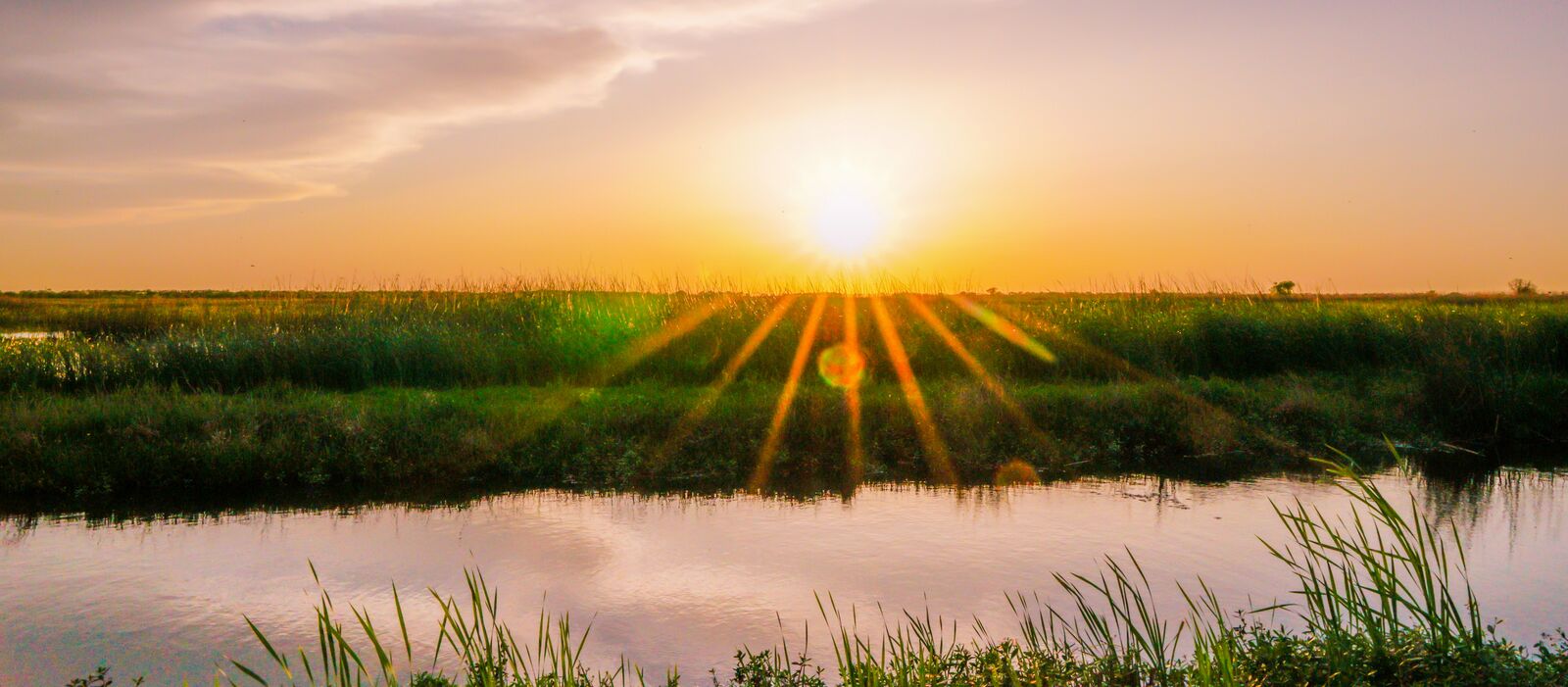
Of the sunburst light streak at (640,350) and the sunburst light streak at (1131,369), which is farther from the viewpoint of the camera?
the sunburst light streak at (640,350)

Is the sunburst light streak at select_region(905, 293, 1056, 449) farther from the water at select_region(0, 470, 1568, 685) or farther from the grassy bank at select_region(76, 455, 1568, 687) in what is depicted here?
the grassy bank at select_region(76, 455, 1568, 687)

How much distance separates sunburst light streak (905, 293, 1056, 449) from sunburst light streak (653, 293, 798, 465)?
2.36 meters

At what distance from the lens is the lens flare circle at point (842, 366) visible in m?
15.1

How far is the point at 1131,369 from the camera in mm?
15617

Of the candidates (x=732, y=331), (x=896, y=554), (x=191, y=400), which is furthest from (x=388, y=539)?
(x=732, y=331)

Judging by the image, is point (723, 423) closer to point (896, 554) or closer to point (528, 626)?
point (896, 554)

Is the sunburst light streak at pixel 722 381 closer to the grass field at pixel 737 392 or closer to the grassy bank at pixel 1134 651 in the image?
the grass field at pixel 737 392

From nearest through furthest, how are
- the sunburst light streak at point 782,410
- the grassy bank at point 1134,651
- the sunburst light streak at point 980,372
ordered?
the grassy bank at point 1134,651 < the sunburst light streak at point 782,410 < the sunburst light streak at point 980,372

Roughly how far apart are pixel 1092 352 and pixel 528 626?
12.0 meters

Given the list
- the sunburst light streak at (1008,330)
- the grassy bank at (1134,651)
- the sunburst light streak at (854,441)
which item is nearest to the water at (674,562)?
the grassy bank at (1134,651)

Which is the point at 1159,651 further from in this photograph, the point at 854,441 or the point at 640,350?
the point at 640,350

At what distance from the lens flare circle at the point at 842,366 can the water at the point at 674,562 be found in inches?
194

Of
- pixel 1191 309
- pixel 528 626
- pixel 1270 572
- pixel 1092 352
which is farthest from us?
pixel 1191 309

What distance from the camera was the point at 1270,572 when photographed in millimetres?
7250
